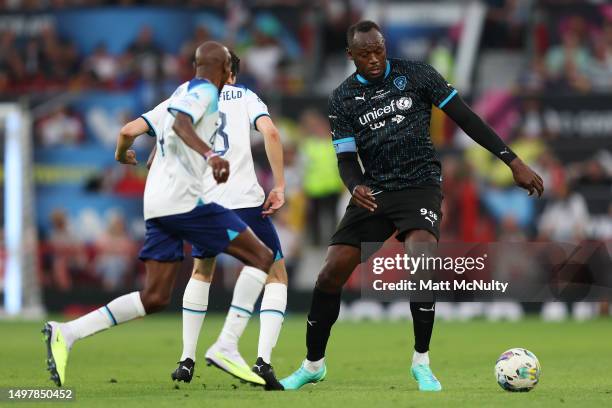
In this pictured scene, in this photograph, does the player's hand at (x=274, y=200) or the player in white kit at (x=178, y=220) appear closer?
the player in white kit at (x=178, y=220)

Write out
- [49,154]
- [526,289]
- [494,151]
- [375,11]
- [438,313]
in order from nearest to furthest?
[494,151] < [526,289] < [438,313] < [49,154] < [375,11]

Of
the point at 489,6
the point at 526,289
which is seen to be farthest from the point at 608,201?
the point at 489,6

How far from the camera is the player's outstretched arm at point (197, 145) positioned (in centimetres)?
736

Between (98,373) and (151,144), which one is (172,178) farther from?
(151,144)

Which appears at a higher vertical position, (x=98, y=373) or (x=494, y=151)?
Answer: (x=494, y=151)

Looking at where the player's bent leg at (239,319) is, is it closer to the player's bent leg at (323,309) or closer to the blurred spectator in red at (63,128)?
the player's bent leg at (323,309)

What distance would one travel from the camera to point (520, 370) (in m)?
8.17

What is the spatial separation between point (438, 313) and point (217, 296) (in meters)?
3.54

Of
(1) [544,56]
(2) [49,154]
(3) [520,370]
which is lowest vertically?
(3) [520,370]

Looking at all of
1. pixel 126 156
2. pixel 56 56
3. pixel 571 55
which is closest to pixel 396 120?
pixel 126 156

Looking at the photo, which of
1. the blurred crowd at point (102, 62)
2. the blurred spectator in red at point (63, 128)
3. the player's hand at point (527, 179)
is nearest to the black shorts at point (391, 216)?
the player's hand at point (527, 179)

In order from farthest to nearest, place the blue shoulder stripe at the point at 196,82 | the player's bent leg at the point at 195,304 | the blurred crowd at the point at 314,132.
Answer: the blurred crowd at the point at 314,132
the player's bent leg at the point at 195,304
the blue shoulder stripe at the point at 196,82

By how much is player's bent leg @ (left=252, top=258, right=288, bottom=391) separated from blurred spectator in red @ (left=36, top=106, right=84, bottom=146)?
40.8 feet

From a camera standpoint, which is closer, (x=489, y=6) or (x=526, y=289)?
(x=526, y=289)
